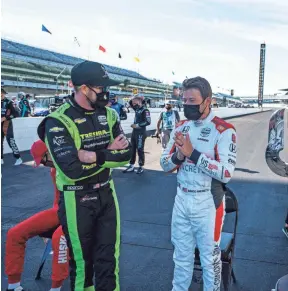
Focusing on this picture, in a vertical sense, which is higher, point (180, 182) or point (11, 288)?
point (180, 182)

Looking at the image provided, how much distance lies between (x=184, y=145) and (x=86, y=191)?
2.59 feet

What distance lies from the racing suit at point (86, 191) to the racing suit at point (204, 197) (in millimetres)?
490

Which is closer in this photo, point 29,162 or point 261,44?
point 29,162

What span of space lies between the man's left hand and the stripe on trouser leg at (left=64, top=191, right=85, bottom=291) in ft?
2.80

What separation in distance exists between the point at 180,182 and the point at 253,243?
240cm

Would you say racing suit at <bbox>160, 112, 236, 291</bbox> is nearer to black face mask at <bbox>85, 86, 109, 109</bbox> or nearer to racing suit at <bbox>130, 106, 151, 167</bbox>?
black face mask at <bbox>85, 86, 109, 109</bbox>

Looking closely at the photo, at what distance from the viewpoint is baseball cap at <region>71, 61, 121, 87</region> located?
2.78 meters

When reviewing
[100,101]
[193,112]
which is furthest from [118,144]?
[193,112]

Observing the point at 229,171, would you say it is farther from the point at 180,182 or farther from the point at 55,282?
the point at 55,282

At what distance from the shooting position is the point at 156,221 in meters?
5.70

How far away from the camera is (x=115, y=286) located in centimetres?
290

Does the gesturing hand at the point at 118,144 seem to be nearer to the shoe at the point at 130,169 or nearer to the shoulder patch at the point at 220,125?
the shoulder patch at the point at 220,125

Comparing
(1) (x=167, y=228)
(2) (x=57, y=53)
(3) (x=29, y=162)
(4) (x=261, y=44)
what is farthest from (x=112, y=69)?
(1) (x=167, y=228)

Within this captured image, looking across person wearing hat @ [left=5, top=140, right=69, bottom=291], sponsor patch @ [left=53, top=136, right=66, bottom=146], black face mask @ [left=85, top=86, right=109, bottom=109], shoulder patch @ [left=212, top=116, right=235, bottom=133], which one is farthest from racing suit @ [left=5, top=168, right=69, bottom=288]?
shoulder patch @ [left=212, top=116, right=235, bottom=133]
